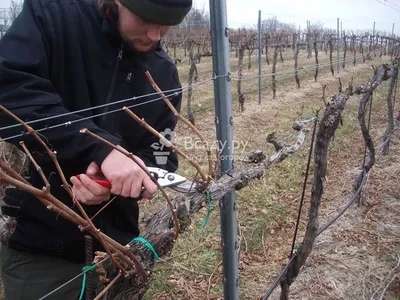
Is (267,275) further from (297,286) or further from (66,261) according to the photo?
(66,261)

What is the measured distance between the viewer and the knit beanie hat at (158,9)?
1.11 metres

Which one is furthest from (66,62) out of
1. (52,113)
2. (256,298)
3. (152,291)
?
(256,298)

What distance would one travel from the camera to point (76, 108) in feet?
4.19

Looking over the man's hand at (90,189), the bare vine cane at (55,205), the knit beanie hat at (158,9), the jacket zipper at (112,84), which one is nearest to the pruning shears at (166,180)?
the man's hand at (90,189)

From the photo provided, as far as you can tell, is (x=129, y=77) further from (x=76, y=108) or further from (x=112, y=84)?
(x=76, y=108)

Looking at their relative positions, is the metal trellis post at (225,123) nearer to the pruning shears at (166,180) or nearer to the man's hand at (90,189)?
the pruning shears at (166,180)

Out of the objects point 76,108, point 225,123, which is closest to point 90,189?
point 76,108

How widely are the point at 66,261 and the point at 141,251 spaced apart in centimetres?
51

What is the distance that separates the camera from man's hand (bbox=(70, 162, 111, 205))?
928mm

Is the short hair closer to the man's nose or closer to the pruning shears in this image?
Result: the man's nose

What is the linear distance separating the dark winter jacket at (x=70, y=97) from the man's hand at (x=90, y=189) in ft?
0.14

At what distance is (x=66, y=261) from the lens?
1450mm

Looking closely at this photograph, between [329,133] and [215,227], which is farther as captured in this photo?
[215,227]

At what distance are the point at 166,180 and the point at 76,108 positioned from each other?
426mm
